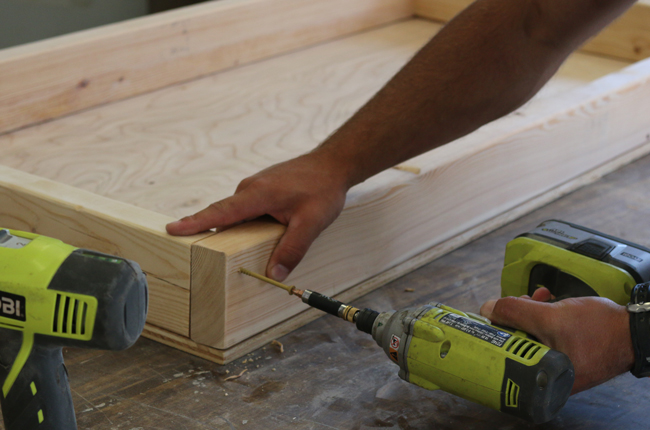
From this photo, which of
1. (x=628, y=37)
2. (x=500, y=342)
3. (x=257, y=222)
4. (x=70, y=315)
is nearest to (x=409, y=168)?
(x=257, y=222)

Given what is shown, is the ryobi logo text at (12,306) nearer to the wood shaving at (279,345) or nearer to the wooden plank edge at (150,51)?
the wood shaving at (279,345)

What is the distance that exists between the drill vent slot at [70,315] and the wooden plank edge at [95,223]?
0.45 meters

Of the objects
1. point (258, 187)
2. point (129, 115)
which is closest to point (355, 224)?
point (258, 187)

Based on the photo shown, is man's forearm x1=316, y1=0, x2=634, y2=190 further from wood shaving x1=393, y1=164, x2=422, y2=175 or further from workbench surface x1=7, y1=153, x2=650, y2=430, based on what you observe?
workbench surface x1=7, y1=153, x2=650, y2=430

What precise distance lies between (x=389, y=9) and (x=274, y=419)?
2.39 meters

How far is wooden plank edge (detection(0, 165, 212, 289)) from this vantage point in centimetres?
132

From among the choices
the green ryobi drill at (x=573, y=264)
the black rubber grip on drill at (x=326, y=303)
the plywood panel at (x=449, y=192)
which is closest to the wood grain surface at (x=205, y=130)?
the plywood panel at (x=449, y=192)

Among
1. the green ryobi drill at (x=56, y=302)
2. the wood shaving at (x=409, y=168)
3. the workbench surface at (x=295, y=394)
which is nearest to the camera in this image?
the green ryobi drill at (x=56, y=302)

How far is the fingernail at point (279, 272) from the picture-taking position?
134cm

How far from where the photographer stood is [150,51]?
90.7 inches

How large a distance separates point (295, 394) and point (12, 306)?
527mm

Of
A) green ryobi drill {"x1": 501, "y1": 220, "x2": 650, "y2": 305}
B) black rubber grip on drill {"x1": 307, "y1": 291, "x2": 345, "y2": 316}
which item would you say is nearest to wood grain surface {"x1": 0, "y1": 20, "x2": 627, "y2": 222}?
black rubber grip on drill {"x1": 307, "y1": 291, "x2": 345, "y2": 316}

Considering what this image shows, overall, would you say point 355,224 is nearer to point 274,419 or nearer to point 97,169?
point 274,419

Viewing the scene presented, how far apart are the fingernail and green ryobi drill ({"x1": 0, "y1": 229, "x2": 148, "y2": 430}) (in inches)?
18.9
